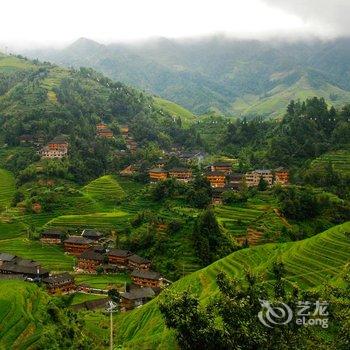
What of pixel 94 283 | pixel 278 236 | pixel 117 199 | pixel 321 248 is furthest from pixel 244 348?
pixel 117 199

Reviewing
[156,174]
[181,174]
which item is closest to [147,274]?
[181,174]

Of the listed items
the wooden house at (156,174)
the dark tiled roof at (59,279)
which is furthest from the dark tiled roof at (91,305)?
the wooden house at (156,174)

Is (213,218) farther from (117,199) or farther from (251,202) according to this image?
(117,199)

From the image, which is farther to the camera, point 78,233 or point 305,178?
point 305,178

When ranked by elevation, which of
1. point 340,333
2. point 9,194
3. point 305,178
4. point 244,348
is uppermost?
point 340,333

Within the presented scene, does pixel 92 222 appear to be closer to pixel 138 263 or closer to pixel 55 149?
pixel 138 263

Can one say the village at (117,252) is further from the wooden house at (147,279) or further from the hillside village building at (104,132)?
the hillside village building at (104,132)
